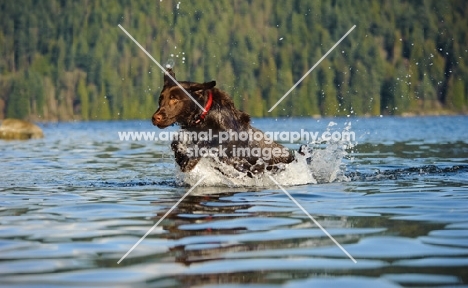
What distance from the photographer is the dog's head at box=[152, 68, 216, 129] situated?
15.2 meters

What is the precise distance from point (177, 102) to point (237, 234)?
237 inches

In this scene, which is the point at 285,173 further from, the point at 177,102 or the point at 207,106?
the point at 177,102

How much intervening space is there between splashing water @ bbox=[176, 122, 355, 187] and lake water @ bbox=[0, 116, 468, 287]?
11 centimetres

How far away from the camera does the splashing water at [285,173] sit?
16.0 metres

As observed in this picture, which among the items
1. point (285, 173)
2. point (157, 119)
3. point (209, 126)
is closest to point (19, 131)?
point (285, 173)

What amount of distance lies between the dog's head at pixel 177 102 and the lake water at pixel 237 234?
1.20 m

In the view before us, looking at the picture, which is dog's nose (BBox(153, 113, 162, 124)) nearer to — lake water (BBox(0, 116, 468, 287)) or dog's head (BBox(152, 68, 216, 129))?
dog's head (BBox(152, 68, 216, 129))

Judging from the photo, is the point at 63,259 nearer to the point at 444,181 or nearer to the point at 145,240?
the point at 145,240

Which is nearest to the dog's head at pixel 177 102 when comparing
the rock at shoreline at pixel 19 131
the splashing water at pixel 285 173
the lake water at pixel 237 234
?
the splashing water at pixel 285 173

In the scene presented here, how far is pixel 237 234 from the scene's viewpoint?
9.60 m

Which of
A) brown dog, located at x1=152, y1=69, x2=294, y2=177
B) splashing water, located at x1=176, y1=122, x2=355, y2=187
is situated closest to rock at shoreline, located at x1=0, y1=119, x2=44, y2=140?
splashing water, located at x1=176, y1=122, x2=355, y2=187

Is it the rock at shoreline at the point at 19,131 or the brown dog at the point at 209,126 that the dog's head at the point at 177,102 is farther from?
the rock at shoreline at the point at 19,131

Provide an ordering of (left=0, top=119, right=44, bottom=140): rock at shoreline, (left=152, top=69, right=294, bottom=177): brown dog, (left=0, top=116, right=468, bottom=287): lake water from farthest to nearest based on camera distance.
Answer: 1. (left=0, top=119, right=44, bottom=140): rock at shoreline
2. (left=152, top=69, right=294, bottom=177): brown dog
3. (left=0, top=116, right=468, bottom=287): lake water

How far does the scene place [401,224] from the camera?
10.3 meters
